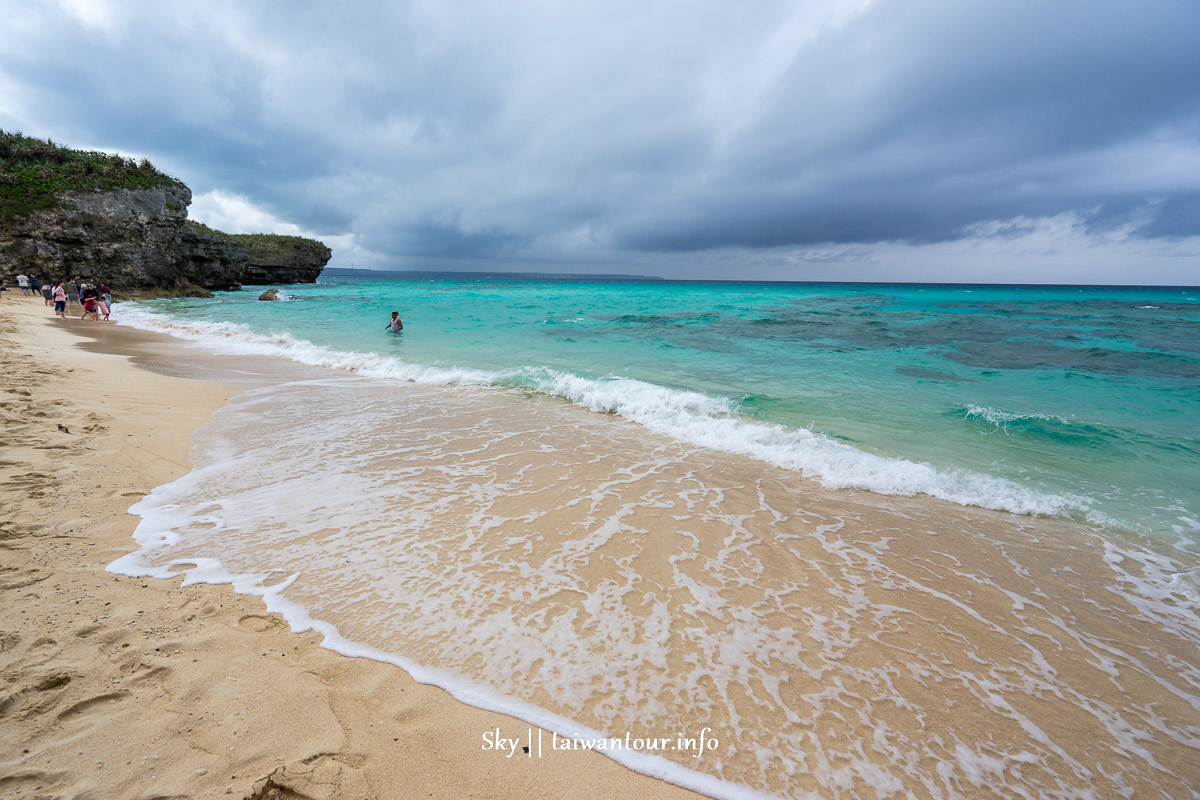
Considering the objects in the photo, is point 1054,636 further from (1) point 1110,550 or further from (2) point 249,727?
(2) point 249,727

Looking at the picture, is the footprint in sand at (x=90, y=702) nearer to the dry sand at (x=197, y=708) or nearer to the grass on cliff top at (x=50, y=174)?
the dry sand at (x=197, y=708)

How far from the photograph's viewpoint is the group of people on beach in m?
23.2

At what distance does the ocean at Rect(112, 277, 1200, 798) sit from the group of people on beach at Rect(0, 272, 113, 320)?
23515mm

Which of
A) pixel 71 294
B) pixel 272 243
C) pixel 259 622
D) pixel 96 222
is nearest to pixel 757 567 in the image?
pixel 259 622

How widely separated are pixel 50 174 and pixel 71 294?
42.7 ft

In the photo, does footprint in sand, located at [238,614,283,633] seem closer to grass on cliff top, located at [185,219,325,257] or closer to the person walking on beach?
the person walking on beach

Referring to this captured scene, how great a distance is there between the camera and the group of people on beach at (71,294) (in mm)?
23156

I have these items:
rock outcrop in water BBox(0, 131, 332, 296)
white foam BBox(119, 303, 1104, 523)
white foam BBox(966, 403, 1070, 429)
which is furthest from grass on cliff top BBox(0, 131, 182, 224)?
white foam BBox(966, 403, 1070, 429)

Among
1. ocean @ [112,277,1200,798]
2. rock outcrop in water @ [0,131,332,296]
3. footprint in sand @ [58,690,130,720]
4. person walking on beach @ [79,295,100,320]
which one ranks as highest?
rock outcrop in water @ [0,131,332,296]

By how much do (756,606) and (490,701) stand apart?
2.25m

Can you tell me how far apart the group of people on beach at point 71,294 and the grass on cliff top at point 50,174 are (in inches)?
166

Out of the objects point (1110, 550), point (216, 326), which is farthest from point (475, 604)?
point (216, 326)

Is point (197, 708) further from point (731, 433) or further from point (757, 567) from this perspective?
point (731, 433)

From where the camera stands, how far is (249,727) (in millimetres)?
2521
